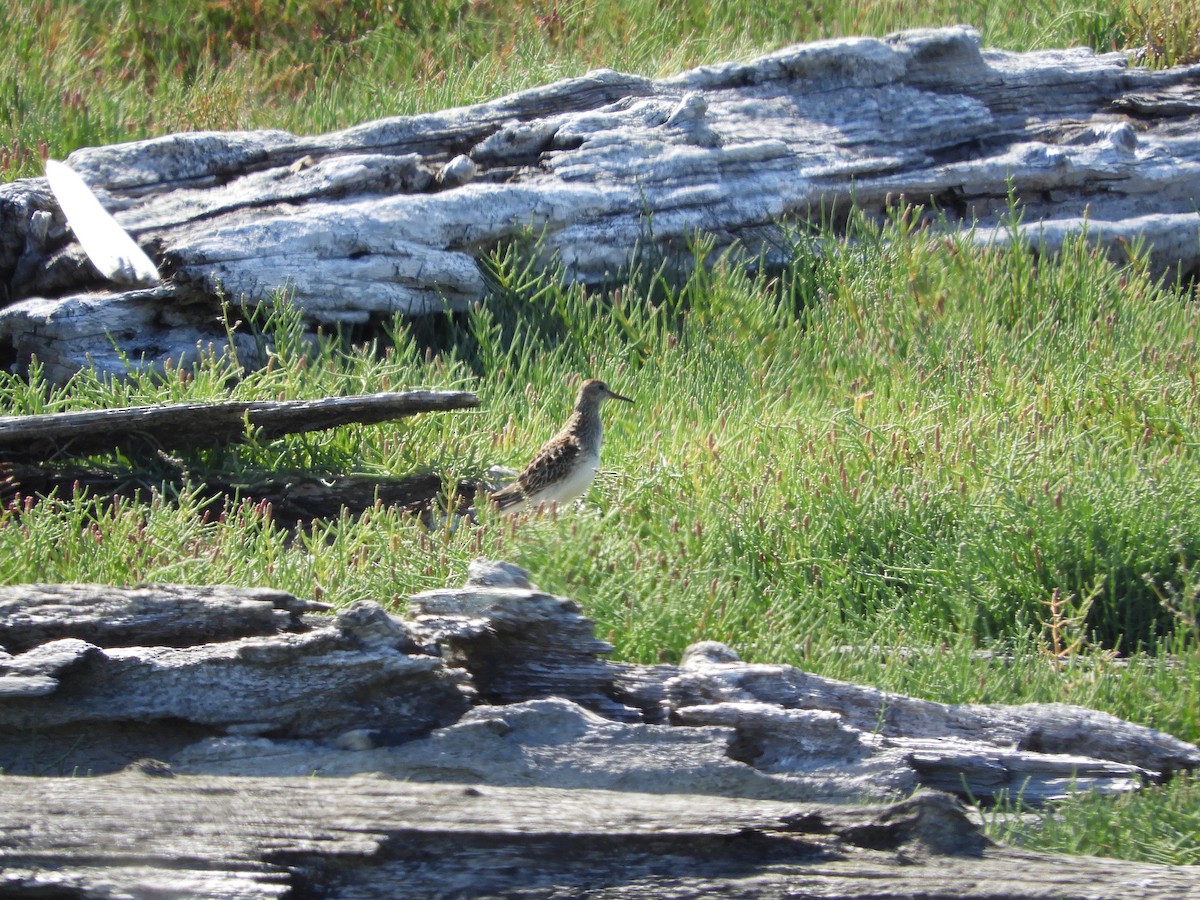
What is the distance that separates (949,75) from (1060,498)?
4990mm

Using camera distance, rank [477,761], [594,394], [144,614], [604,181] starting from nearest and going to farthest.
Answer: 1. [477,761]
2. [144,614]
3. [594,394]
4. [604,181]

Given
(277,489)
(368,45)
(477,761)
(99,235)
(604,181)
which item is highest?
(368,45)

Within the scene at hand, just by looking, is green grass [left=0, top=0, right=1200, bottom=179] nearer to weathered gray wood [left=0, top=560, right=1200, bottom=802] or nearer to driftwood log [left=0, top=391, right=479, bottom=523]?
driftwood log [left=0, top=391, right=479, bottom=523]

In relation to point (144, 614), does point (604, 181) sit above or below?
above

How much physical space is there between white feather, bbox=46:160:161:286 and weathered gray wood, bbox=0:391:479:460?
1439 mm

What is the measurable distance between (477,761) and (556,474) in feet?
8.42

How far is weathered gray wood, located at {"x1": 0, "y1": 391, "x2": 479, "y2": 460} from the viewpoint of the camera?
5273 millimetres

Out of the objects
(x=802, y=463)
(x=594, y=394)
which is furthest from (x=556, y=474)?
(x=802, y=463)

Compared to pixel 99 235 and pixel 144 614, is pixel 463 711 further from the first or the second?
pixel 99 235

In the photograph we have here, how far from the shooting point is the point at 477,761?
3.09 metres

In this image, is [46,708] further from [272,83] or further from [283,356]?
[272,83]

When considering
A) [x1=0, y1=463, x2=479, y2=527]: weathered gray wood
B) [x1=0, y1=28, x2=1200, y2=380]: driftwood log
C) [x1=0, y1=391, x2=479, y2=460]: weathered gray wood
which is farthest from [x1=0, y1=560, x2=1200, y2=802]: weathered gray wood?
[x1=0, y1=28, x2=1200, y2=380]: driftwood log

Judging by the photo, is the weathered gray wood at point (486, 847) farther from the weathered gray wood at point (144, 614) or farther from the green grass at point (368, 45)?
the green grass at point (368, 45)

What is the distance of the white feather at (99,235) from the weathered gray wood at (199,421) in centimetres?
144
